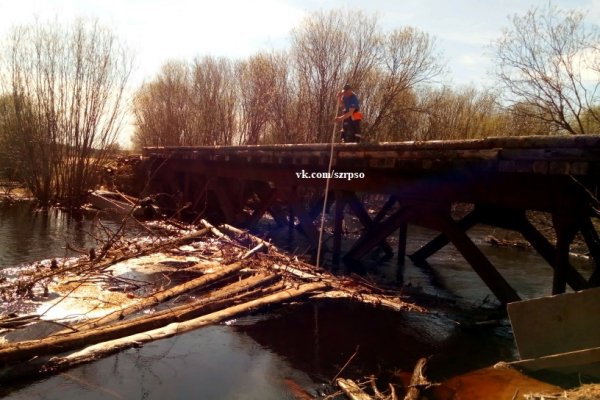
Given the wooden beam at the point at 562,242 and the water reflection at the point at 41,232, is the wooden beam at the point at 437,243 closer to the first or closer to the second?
the wooden beam at the point at 562,242

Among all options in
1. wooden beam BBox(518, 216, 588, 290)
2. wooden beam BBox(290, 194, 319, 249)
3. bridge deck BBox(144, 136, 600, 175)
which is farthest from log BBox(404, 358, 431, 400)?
wooden beam BBox(290, 194, 319, 249)

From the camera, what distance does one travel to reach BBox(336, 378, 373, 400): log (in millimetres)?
4043

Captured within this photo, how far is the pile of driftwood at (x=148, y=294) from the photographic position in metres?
4.61

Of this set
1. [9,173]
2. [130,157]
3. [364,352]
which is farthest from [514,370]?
[9,173]

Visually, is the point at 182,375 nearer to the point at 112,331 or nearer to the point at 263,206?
the point at 112,331

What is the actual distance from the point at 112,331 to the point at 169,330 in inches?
26.9

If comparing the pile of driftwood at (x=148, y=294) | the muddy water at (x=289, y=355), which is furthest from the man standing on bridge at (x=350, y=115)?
the muddy water at (x=289, y=355)

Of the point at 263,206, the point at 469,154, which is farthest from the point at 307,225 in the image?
the point at 469,154

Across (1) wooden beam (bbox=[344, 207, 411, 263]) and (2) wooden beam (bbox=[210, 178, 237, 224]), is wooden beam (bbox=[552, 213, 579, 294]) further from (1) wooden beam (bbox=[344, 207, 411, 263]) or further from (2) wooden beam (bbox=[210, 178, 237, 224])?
(2) wooden beam (bbox=[210, 178, 237, 224])

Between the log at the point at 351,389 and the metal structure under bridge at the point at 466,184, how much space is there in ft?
10.1

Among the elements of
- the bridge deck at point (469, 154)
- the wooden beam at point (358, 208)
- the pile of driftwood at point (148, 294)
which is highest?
the bridge deck at point (469, 154)

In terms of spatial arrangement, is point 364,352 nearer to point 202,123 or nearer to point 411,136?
point 411,136

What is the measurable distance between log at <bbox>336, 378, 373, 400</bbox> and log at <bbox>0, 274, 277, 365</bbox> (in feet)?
7.77

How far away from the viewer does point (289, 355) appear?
17.6 ft
